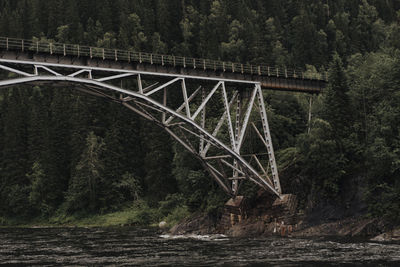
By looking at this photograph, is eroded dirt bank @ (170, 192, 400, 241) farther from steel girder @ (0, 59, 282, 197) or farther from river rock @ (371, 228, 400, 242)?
steel girder @ (0, 59, 282, 197)

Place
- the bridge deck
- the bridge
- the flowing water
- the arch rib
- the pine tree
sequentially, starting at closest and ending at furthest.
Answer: the flowing water, the arch rib, the bridge, the bridge deck, the pine tree

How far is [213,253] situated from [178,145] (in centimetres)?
2964

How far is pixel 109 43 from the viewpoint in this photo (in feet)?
342

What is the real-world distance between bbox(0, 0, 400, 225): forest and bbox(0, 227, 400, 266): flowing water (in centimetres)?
745

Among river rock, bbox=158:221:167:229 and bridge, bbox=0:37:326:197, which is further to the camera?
river rock, bbox=158:221:167:229

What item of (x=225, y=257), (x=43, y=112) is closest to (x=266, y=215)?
(x=225, y=257)

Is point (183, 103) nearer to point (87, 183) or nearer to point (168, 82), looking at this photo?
point (168, 82)

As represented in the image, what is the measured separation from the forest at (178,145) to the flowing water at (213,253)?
7.45m

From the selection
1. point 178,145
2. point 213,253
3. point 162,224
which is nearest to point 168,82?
point 213,253

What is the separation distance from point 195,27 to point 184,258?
84977 millimetres

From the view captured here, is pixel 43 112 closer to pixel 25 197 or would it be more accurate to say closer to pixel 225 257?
pixel 25 197

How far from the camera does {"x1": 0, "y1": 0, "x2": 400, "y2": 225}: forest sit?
134 ft

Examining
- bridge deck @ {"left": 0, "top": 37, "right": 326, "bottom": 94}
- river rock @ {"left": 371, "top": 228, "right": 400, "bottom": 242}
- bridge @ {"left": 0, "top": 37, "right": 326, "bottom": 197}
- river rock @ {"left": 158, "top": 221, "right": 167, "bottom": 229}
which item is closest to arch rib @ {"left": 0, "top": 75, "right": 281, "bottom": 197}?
bridge @ {"left": 0, "top": 37, "right": 326, "bottom": 197}

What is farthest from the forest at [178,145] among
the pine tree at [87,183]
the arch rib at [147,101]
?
the arch rib at [147,101]
